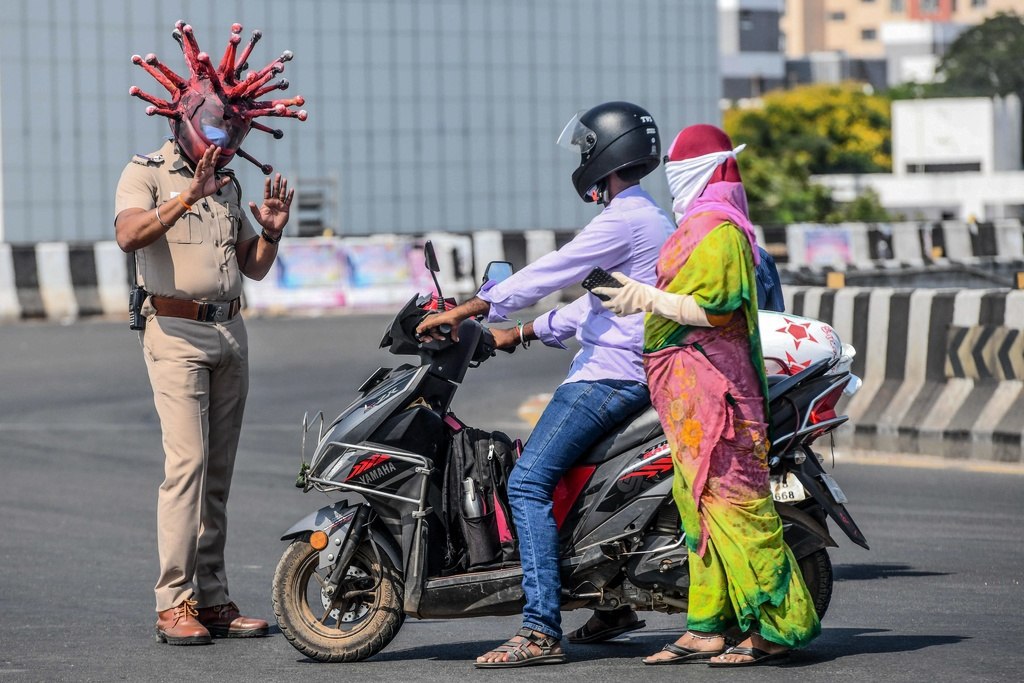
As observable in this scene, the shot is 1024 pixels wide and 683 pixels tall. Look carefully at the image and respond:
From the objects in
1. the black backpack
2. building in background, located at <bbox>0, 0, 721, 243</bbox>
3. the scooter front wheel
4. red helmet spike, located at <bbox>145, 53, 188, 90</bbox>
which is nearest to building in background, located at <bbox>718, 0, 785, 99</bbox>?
building in background, located at <bbox>0, 0, 721, 243</bbox>

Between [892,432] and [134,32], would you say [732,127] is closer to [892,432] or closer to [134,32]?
[134,32]

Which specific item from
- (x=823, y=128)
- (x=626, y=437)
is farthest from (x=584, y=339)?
(x=823, y=128)

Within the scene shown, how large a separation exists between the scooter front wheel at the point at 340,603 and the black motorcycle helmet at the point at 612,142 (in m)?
1.51

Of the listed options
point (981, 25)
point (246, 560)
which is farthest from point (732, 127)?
point (246, 560)

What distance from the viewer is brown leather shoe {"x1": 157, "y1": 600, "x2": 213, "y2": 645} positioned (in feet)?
21.3

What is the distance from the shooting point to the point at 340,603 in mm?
6117

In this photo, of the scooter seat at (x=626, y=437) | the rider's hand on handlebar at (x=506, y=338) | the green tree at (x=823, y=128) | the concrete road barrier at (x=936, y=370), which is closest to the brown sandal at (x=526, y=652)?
the scooter seat at (x=626, y=437)

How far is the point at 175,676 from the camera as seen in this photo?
5.94m

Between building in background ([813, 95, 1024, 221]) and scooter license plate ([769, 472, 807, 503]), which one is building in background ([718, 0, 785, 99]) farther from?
scooter license plate ([769, 472, 807, 503])

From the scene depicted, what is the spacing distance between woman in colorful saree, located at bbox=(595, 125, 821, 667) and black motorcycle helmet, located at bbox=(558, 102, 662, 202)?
0.45 feet

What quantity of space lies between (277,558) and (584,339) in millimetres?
2940

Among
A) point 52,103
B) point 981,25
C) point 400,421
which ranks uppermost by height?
point 981,25

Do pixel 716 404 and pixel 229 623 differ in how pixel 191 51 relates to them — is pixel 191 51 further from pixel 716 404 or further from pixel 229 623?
pixel 716 404

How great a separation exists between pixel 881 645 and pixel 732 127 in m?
76.9
